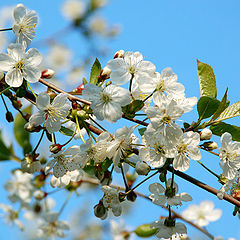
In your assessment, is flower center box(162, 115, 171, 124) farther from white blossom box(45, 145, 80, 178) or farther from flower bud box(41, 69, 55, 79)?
flower bud box(41, 69, 55, 79)

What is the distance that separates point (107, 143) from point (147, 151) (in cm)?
17

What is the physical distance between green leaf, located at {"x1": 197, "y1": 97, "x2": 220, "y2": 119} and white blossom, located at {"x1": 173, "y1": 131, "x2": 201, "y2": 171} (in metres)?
0.11

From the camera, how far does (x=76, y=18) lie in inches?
201

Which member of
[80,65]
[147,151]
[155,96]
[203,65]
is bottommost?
[147,151]

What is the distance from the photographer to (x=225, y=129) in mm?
1562

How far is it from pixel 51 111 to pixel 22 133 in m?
1.18

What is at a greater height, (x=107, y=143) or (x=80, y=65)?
(x=80, y=65)

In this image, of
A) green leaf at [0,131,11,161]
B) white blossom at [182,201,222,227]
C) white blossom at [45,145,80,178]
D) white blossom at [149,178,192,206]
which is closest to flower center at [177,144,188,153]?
white blossom at [149,178,192,206]

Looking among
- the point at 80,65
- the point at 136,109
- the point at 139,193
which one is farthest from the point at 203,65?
the point at 80,65

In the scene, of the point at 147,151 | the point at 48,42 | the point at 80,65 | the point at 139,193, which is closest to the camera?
the point at 147,151

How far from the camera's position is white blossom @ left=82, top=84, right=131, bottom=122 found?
4.74 feet

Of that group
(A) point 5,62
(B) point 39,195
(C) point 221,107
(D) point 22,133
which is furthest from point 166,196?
(B) point 39,195

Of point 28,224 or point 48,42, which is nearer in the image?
point 28,224

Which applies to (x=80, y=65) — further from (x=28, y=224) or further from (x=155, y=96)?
(x=155, y=96)
